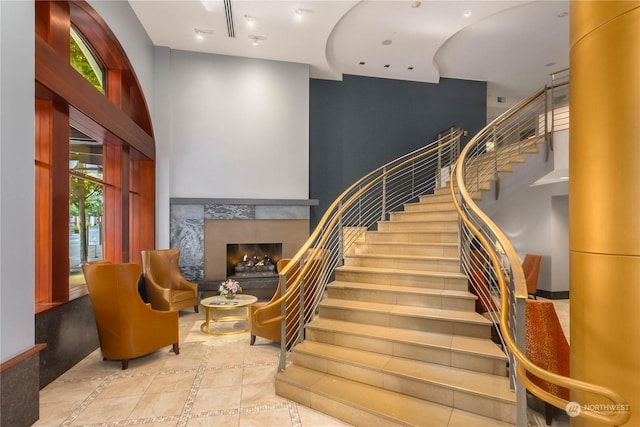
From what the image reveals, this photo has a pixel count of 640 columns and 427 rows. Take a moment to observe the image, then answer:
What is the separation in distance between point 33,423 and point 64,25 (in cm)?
396

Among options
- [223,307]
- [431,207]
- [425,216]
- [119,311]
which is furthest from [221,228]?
[431,207]

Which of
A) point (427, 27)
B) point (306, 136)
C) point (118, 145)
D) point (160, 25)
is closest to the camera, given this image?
point (118, 145)

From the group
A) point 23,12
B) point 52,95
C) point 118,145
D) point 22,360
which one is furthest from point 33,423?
point 118,145

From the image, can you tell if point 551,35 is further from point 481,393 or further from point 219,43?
point 481,393

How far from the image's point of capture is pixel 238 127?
22.3 feet

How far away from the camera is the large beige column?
5.82ft

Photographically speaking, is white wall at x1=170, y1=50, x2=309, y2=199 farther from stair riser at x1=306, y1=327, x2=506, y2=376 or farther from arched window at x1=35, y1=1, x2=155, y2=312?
stair riser at x1=306, y1=327, x2=506, y2=376

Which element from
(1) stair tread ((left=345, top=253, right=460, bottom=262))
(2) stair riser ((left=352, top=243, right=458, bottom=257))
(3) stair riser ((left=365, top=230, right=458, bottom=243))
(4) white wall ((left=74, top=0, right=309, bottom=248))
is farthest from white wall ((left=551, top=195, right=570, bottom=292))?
(4) white wall ((left=74, top=0, right=309, bottom=248))

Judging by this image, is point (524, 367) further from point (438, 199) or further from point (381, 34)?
point (381, 34)

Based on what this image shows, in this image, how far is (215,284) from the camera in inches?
252

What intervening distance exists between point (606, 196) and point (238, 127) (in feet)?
20.3

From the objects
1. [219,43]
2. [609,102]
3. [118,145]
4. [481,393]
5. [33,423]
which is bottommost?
[33,423]

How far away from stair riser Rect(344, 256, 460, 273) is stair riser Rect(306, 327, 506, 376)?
4.17 feet

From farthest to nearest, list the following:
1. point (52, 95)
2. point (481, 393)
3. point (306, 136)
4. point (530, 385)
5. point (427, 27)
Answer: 1. point (306, 136)
2. point (427, 27)
3. point (52, 95)
4. point (481, 393)
5. point (530, 385)
